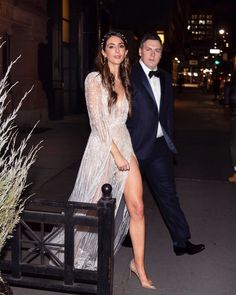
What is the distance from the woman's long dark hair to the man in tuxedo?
23 centimetres

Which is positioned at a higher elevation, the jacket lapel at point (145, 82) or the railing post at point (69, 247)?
the jacket lapel at point (145, 82)

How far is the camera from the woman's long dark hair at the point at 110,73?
13.2 feet

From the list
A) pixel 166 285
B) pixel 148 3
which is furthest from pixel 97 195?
pixel 148 3

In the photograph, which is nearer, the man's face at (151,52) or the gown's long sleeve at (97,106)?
the gown's long sleeve at (97,106)

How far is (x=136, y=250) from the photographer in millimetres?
4297

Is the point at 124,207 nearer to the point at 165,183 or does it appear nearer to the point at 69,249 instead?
the point at 165,183

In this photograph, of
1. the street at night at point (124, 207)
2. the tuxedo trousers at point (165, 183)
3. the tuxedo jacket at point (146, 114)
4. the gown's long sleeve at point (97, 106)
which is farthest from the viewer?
the tuxedo trousers at point (165, 183)

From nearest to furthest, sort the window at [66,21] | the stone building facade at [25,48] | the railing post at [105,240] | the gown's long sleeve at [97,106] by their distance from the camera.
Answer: the railing post at [105,240] → the gown's long sleeve at [97,106] → the stone building facade at [25,48] → the window at [66,21]

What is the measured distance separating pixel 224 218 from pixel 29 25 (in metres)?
11.9

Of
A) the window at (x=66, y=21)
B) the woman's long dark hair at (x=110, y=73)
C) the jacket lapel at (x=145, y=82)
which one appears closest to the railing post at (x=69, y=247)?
the woman's long dark hair at (x=110, y=73)

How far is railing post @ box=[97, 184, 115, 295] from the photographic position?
3.44 m

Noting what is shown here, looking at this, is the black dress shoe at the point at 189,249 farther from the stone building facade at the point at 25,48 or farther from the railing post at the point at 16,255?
the stone building facade at the point at 25,48

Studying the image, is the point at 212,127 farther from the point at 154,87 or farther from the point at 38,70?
the point at 154,87

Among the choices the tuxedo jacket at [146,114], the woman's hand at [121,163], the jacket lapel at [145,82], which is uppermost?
the jacket lapel at [145,82]
